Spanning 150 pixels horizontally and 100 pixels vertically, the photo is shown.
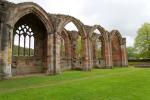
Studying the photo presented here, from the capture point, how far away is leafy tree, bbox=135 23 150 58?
4231 centimetres

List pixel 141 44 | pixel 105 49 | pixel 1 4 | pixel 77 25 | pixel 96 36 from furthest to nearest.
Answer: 1. pixel 141 44
2. pixel 96 36
3. pixel 105 49
4. pixel 77 25
5. pixel 1 4

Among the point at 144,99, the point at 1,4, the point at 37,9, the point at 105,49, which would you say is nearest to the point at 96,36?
the point at 105,49

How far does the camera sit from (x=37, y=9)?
1728 cm

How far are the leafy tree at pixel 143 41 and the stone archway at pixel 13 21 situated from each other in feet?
96.3

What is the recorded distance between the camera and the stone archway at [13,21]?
14.1m

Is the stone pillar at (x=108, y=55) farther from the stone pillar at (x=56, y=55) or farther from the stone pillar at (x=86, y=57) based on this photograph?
the stone pillar at (x=56, y=55)

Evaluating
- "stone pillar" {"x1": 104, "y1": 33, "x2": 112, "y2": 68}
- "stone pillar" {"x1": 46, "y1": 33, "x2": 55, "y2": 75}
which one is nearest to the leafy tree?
"stone pillar" {"x1": 104, "y1": 33, "x2": 112, "y2": 68}

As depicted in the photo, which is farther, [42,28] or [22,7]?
[42,28]

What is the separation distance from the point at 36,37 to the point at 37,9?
377 centimetres

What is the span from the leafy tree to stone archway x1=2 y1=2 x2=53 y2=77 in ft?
96.3

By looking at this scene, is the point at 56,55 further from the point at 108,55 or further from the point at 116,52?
the point at 116,52

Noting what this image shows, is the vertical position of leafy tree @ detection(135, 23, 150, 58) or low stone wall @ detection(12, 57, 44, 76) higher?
leafy tree @ detection(135, 23, 150, 58)

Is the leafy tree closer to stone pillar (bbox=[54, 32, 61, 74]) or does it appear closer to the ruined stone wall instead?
the ruined stone wall

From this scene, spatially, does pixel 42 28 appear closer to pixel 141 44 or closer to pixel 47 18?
pixel 47 18
